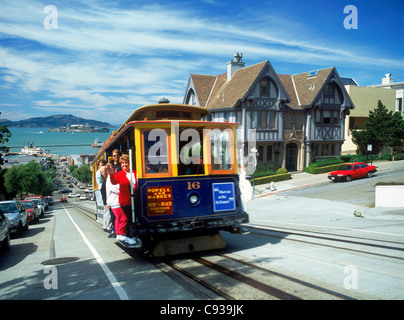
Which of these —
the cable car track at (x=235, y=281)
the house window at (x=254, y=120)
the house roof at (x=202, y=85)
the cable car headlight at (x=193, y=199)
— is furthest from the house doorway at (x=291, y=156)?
the cable car headlight at (x=193, y=199)

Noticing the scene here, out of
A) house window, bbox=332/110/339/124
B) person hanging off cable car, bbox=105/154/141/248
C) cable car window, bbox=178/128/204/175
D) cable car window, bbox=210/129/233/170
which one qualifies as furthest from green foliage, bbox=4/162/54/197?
cable car window, bbox=210/129/233/170

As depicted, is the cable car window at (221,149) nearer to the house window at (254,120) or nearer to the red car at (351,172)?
the red car at (351,172)

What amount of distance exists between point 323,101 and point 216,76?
12613mm

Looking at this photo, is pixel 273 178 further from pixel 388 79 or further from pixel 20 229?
pixel 388 79

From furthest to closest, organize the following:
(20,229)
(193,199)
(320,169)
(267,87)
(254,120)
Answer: (320,169)
(267,87)
(254,120)
(20,229)
(193,199)

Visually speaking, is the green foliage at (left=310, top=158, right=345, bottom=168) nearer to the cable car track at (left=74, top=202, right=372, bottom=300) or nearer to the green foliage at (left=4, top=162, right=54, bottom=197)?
the cable car track at (left=74, top=202, right=372, bottom=300)

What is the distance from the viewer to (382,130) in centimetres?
3719

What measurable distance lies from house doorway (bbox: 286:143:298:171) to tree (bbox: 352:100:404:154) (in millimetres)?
9302

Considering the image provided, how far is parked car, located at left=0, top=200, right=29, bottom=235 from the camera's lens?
543 inches

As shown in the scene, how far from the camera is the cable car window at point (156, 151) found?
291 inches

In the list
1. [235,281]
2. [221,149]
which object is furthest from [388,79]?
[235,281]

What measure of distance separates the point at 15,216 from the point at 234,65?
27.3 metres

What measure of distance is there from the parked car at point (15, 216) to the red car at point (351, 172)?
23643mm

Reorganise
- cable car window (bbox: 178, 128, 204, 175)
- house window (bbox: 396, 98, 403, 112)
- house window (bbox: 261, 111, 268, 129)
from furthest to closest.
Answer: house window (bbox: 396, 98, 403, 112), house window (bbox: 261, 111, 268, 129), cable car window (bbox: 178, 128, 204, 175)
